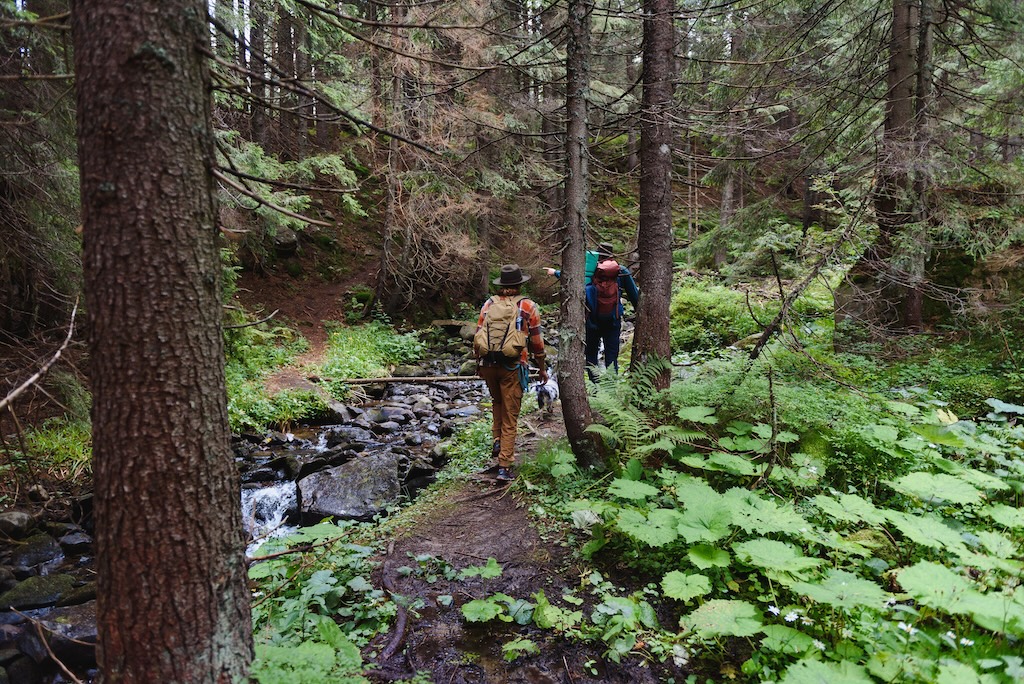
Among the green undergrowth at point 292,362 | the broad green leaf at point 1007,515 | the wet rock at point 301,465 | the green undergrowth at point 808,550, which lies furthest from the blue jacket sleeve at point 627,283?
the green undergrowth at point 292,362

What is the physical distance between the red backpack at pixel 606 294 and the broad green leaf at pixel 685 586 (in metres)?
5.13

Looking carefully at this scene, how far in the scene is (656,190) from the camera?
6.42 m

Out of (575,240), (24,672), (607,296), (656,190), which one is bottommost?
(24,672)

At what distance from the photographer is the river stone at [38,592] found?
17.0 ft

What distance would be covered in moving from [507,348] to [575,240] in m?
1.48

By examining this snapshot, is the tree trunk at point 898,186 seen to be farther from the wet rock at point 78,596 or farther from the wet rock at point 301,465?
the wet rock at point 78,596

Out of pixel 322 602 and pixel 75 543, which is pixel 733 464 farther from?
pixel 75 543

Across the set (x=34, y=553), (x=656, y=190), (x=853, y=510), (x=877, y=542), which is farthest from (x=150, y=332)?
(x=34, y=553)

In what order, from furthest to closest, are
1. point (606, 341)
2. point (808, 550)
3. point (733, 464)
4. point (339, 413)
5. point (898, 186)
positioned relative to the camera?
point (339, 413) → point (606, 341) → point (898, 186) → point (733, 464) → point (808, 550)

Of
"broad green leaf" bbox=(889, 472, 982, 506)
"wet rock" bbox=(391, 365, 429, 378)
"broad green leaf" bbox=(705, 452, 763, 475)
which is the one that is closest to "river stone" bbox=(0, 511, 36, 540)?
→ "broad green leaf" bbox=(705, 452, 763, 475)

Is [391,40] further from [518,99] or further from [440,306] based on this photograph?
[440,306]

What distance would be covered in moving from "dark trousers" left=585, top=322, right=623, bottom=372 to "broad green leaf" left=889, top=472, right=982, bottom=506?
185 inches

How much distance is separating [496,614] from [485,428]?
498 centimetres

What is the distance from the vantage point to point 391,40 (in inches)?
524
